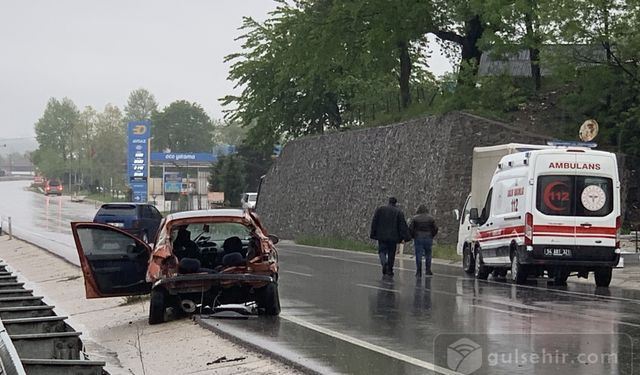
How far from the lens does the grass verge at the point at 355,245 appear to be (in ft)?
115

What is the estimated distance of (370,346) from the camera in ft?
40.2

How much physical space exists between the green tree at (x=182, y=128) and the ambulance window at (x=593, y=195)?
12950 centimetres

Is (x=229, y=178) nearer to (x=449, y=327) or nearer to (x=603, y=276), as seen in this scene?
(x=603, y=276)

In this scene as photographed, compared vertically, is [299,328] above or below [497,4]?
below

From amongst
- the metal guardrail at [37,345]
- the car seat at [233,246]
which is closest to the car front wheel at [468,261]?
the car seat at [233,246]

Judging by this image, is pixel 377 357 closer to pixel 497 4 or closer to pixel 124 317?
pixel 124 317

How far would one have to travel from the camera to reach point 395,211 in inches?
979

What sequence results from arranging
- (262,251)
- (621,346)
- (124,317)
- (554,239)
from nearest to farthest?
1. (621,346)
2. (262,251)
3. (124,317)
4. (554,239)

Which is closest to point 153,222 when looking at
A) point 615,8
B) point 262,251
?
point 615,8

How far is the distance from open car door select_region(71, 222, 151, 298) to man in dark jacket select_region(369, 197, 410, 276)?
350 inches

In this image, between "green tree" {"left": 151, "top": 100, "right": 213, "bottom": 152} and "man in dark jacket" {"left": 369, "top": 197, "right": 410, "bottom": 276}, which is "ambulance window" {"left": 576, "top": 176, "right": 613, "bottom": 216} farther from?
"green tree" {"left": 151, "top": 100, "right": 213, "bottom": 152}

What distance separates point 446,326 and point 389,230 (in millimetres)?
10544

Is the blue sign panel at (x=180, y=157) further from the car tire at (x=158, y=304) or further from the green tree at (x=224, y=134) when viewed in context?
the car tire at (x=158, y=304)

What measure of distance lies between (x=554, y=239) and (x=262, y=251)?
25.8 feet
